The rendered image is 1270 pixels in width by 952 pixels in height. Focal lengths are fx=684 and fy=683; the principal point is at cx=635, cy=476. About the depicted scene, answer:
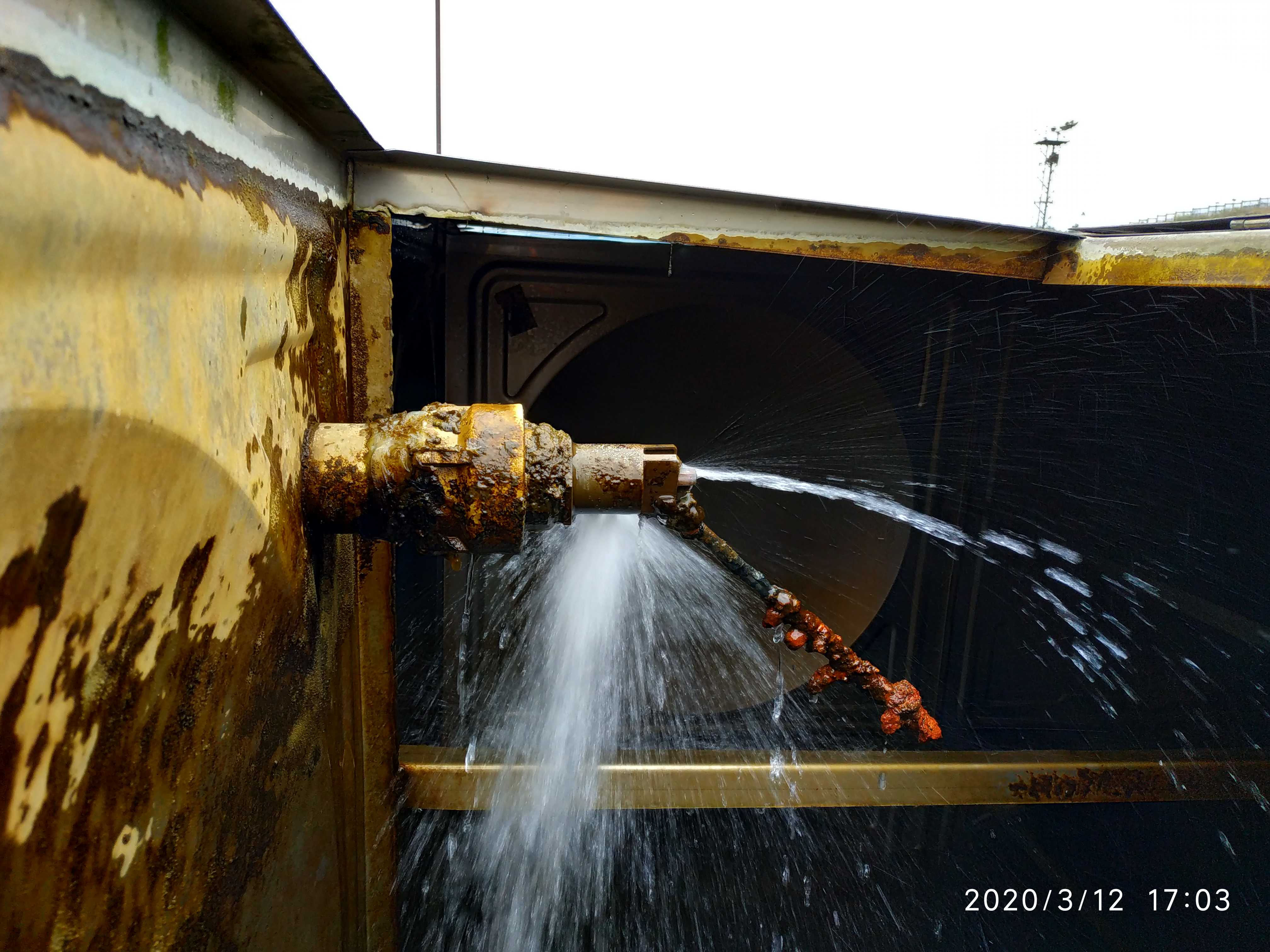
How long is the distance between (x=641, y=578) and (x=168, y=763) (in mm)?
1379

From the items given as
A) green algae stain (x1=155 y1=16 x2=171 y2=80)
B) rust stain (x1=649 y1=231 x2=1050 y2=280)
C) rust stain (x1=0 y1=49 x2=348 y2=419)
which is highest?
rust stain (x1=649 y1=231 x2=1050 y2=280)

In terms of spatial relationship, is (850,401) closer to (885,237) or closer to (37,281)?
(885,237)

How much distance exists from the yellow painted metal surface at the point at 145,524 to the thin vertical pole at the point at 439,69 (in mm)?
327

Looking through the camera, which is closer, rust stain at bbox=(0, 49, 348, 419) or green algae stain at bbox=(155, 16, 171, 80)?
rust stain at bbox=(0, 49, 348, 419)

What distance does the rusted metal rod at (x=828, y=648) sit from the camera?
4.07 feet

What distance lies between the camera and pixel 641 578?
1855mm

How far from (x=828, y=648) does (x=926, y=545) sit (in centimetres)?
83

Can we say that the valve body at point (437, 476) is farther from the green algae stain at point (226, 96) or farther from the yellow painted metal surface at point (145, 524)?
the green algae stain at point (226, 96)

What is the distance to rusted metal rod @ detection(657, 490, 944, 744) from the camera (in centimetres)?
124

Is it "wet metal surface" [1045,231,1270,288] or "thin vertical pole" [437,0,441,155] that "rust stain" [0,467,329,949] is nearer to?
"thin vertical pole" [437,0,441,155]

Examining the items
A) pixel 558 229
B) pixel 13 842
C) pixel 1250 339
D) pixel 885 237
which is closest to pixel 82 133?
pixel 13 842

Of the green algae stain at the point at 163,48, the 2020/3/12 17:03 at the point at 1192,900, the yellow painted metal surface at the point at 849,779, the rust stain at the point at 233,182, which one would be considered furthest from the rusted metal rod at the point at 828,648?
the 2020/3/12 17:03 at the point at 1192,900

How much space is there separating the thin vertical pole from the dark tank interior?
0.44 m

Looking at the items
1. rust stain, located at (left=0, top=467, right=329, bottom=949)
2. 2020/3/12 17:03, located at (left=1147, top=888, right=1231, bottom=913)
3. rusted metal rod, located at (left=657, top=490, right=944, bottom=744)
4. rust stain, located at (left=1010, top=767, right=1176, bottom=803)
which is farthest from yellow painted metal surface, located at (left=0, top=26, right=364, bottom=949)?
2020/3/12 17:03, located at (left=1147, top=888, right=1231, bottom=913)
